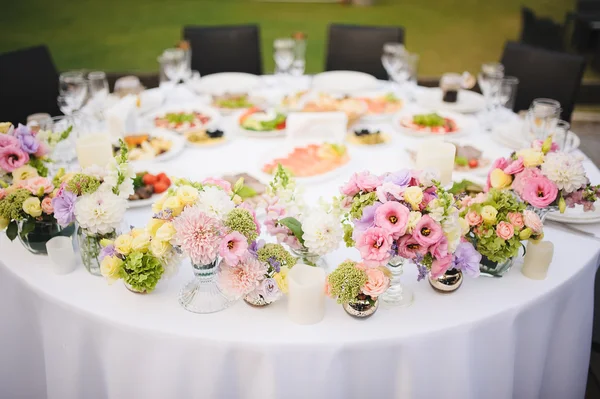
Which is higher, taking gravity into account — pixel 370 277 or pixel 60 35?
pixel 370 277

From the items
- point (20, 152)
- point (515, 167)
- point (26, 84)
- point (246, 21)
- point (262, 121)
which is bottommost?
point (246, 21)

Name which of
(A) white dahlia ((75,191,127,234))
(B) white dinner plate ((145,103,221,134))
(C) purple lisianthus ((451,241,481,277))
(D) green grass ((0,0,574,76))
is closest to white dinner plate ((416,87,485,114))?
(B) white dinner plate ((145,103,221,134))

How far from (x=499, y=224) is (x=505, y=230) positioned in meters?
0.02

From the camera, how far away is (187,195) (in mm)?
1181

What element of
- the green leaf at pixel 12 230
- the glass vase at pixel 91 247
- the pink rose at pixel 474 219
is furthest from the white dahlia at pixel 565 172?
the green leaf at pixel 12 230

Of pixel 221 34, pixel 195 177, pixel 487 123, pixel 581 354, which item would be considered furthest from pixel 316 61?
pixel 581 354

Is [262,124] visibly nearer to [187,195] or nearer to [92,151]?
[92,151]

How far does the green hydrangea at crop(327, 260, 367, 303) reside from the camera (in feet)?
3.90

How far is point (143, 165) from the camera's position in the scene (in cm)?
192

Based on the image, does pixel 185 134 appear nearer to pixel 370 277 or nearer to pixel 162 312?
pixel 162 312

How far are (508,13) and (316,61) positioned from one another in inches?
133

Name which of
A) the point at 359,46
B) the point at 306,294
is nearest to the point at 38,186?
the point at 306,294

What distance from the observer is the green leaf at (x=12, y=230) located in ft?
4.68

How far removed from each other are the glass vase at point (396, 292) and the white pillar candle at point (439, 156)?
39 centimetres
